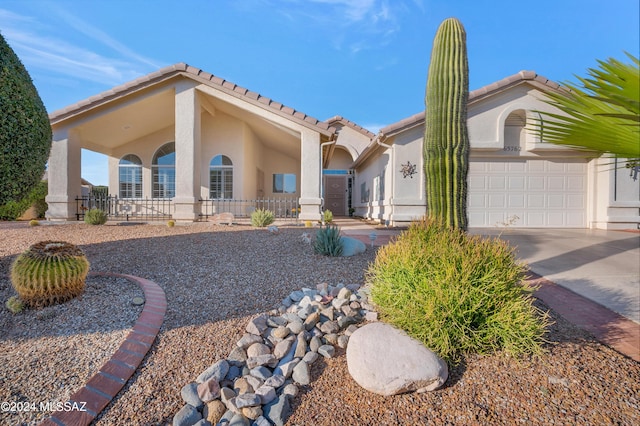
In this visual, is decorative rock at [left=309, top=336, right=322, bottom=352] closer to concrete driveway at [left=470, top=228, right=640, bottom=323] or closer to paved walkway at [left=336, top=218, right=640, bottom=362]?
paved walkway at [left=336, top=218, right=640, bottom=362]

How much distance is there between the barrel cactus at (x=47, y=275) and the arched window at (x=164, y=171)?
37.3 ft

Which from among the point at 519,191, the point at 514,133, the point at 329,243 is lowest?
the point at 329,243

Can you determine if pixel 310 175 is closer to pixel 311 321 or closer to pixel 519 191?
pixel 519 191

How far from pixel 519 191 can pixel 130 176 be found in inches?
623

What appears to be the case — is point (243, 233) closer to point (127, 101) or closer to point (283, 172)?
point (127, 101)

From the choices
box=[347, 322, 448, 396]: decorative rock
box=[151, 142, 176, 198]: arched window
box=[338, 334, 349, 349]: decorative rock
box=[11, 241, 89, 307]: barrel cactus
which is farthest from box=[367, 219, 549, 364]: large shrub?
box=[151, 142, 176, 198]: arched window

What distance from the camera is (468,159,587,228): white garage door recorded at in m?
10.9

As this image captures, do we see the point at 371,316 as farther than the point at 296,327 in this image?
Yes

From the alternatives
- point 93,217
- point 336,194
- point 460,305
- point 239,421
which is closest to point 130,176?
point 93,217

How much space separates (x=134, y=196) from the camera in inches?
567

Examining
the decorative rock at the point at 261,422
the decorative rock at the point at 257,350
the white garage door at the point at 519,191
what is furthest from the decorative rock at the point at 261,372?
the white garage door at the point at 519,191

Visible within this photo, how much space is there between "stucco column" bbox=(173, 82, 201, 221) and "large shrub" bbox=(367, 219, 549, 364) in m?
9.14

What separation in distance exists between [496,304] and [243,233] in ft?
19.6

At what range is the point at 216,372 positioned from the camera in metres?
2.52
